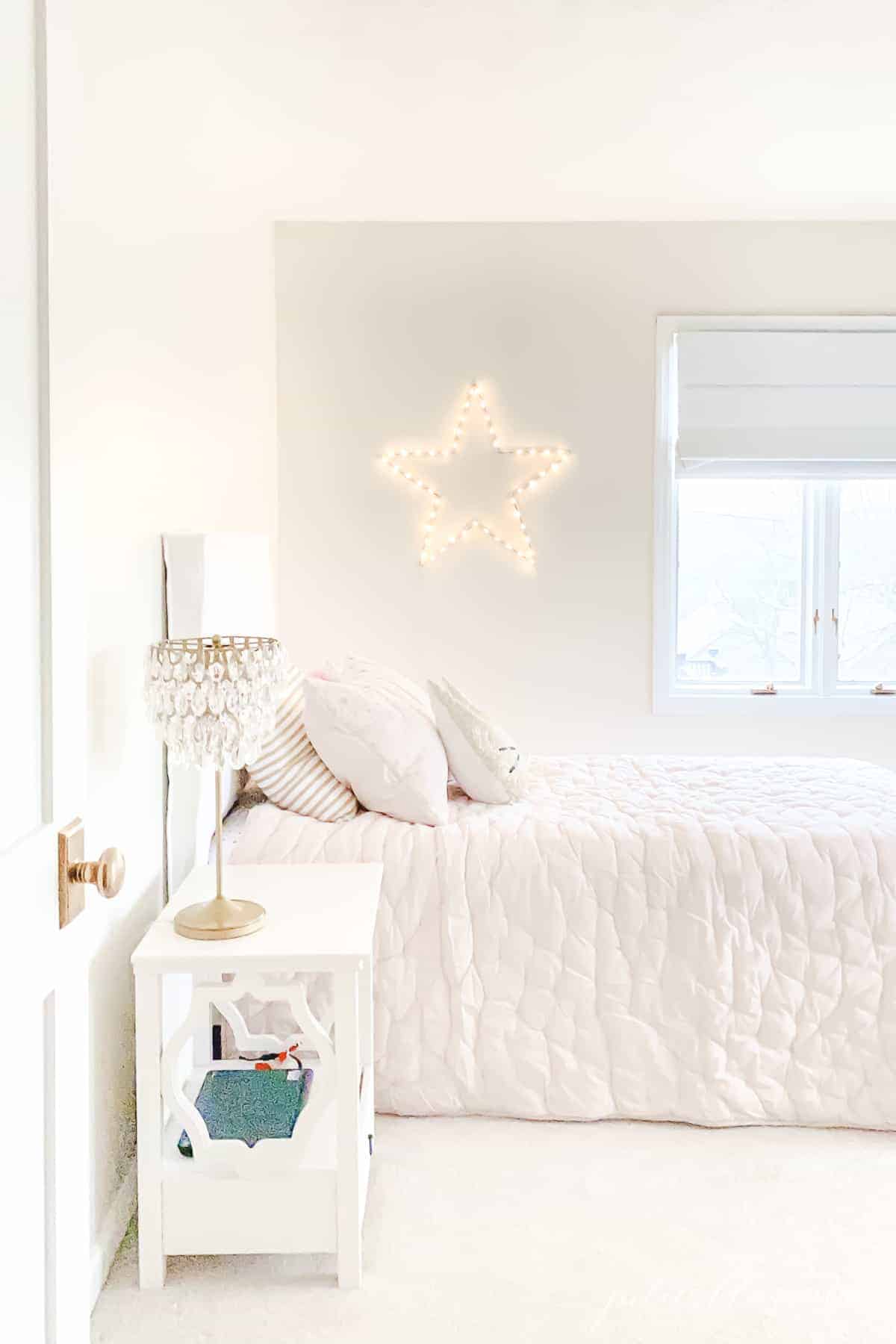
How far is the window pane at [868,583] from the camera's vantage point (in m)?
4.50

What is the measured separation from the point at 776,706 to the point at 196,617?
2791 millimetres

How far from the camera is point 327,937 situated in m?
1.92

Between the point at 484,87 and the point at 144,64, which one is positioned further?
the point at 484,87

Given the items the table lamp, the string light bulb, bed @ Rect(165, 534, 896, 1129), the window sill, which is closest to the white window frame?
the window sill

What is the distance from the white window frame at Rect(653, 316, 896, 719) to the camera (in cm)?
430

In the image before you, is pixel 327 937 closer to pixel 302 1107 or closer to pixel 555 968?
pixel 302 1107

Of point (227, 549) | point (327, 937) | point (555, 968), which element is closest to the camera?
point (327, 937)

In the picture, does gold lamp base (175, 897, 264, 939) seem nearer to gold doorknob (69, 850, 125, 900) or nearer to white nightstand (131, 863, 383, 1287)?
white nightstand (131, 863, 383, 1287)

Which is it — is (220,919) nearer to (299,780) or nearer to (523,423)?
(299,780)

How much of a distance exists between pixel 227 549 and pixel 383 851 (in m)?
0.80

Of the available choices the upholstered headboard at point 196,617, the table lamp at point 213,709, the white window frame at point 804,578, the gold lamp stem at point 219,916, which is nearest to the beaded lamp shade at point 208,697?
the table lamp at point 213,709

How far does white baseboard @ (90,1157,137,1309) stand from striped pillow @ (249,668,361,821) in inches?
32.7

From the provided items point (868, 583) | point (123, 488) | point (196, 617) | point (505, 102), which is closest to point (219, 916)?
point (196, 617)

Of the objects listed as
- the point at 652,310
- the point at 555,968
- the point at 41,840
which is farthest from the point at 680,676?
the point at 41,840
